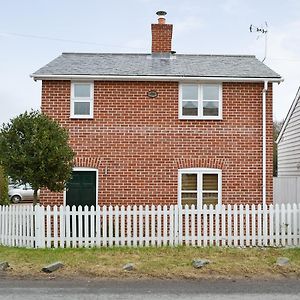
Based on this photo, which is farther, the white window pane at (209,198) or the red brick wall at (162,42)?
the red brick wall at (162,42)

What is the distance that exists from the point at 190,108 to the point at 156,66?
2007mm

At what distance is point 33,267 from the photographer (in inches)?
464

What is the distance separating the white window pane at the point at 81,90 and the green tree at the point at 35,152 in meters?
2.88

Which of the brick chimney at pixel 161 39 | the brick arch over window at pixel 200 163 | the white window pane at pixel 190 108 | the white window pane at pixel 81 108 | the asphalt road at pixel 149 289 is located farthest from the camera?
the brick chimney at pixel 161 39

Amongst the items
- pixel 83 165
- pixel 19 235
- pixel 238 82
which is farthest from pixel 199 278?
pixel 238 82

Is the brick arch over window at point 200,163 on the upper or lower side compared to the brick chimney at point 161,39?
lower

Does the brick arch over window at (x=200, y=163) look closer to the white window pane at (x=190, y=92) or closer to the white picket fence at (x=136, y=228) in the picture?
the white window pane at (x=190, y=92)

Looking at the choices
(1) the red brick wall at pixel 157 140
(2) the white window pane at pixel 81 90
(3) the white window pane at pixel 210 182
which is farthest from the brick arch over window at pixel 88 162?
(3) the white window pane at pixel 210 182

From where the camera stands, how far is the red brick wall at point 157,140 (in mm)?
17188

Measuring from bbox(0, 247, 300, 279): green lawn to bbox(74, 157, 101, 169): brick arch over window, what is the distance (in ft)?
12.8

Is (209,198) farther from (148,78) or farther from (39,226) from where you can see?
(39,226)

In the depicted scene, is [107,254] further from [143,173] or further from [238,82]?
[238,82]

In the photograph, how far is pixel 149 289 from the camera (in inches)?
391

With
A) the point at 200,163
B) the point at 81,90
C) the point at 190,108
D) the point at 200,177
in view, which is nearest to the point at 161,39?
the point at 190,108
